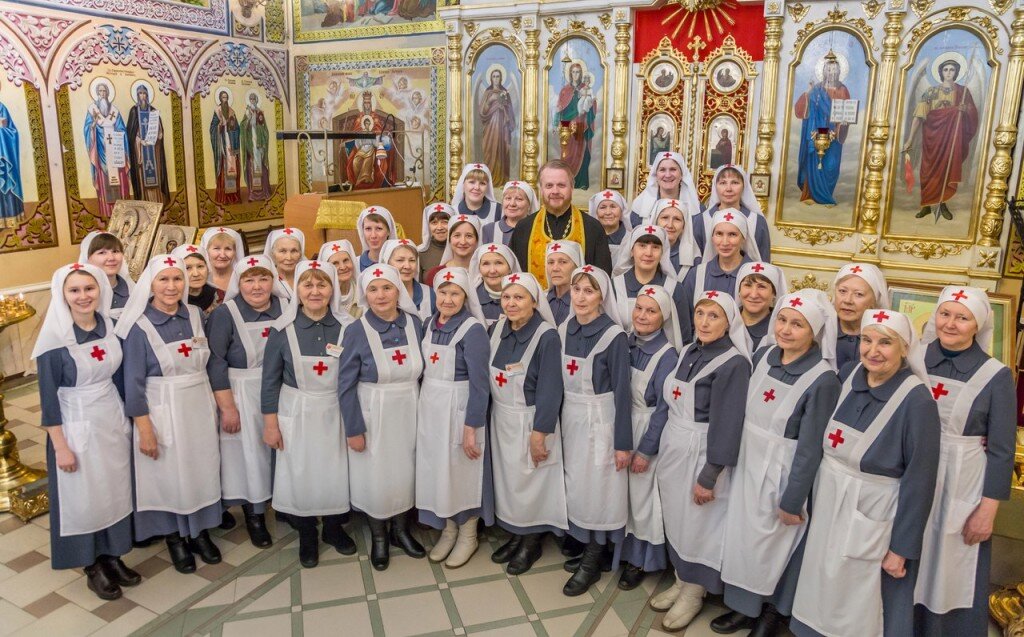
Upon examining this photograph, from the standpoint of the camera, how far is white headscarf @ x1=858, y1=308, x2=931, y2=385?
297 cm

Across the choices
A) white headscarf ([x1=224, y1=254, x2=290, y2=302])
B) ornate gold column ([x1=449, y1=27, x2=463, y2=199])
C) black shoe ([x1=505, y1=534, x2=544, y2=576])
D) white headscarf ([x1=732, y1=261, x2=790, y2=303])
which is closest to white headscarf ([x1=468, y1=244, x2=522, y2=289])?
white headscarf ([x1=224, y1=254, x2=290, y2=302])

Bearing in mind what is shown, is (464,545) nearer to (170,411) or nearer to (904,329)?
(170,411)

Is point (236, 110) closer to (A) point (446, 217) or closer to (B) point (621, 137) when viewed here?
(B) point (621, 137)

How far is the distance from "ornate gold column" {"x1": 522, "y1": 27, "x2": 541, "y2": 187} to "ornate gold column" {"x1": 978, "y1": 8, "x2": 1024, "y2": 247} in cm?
522

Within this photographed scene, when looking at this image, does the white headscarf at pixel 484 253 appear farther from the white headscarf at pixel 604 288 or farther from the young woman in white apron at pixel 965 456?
the young woman in white apron at pixel 965 456

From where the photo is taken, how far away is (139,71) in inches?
353

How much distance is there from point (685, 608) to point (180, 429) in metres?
3.02

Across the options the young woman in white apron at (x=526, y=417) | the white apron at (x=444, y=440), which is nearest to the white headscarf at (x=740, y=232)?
the young woman in white apron at (x=526, y=417)

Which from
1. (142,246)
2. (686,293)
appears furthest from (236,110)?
(686,293)

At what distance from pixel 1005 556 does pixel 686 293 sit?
2.50 metres

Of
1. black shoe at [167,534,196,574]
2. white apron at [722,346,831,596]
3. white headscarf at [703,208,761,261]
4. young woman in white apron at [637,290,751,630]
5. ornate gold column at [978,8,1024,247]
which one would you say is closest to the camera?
white apron at [722,346,831,596]

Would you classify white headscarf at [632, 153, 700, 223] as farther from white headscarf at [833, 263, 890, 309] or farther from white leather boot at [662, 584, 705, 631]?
white leather boot at [662, 584, 705, 631]

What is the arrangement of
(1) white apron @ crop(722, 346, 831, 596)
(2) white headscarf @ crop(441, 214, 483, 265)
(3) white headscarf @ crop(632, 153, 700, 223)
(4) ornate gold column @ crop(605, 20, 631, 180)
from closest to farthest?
(1) white apron @ crop(722, 346, 831, 596) → (2) white headscarf @ crop(441, 214, 483, 265) → (3) white headscarf @ crop(632, 153, 700, 223) → (4) ornate gold column @ crop(605, 20, 631, 180)

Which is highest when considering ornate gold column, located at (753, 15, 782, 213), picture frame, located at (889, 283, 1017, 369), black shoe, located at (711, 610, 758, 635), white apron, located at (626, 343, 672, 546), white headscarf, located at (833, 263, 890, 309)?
ornate gold column, located at (753, 15, 782, 213)
